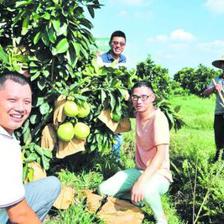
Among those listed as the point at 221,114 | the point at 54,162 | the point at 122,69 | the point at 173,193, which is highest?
the point at 122,69

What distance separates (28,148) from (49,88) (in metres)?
0.52

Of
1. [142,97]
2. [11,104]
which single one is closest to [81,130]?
[142,97]

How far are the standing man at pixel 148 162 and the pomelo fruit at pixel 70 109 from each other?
45 centimetres

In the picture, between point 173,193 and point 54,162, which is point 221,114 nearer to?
point 173,193

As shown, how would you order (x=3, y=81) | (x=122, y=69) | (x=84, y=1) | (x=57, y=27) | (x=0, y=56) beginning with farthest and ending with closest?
(x=122, y=69) < (x=84, y=1) < (x=57, y=27) < (x=0, y=56) < (x=3, y=81)

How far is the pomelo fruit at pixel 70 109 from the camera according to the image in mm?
3902

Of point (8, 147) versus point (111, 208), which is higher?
point (8, 147)

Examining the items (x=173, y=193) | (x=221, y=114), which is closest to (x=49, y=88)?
(x=173, y=193)

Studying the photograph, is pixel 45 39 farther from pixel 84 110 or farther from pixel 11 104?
pixel 11 104

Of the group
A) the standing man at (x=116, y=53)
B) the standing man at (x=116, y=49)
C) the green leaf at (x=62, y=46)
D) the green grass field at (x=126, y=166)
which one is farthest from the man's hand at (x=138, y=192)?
the standing man at (x=116, y=49)

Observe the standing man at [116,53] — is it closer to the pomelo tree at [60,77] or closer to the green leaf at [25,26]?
the pomelo tree at [60,77]

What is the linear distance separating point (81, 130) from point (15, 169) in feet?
6.06

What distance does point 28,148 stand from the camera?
4.05 m

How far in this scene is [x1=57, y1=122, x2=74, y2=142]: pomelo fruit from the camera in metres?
4.01
